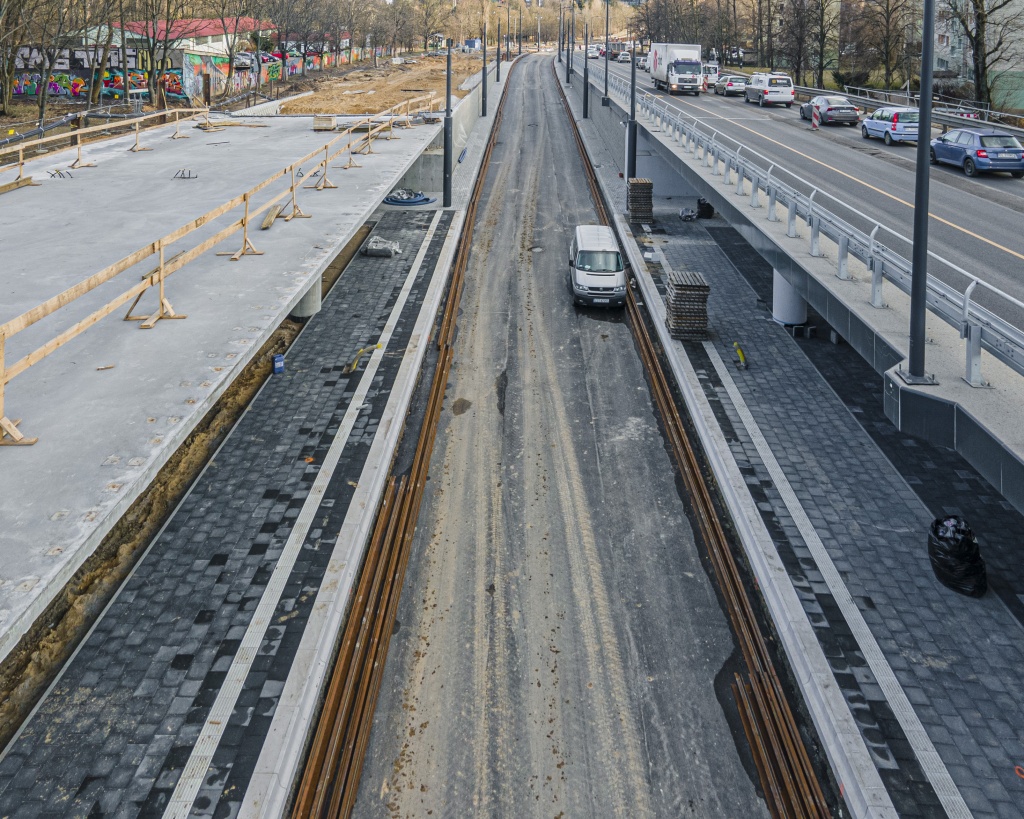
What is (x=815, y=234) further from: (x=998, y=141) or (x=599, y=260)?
Answer: (x=998, y=141)

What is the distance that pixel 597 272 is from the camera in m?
22.4

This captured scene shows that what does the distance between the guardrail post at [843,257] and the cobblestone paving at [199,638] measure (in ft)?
27.8

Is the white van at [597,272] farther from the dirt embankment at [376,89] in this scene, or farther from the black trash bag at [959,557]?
the dirt embankment at [376,89]

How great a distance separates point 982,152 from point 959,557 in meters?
21.3

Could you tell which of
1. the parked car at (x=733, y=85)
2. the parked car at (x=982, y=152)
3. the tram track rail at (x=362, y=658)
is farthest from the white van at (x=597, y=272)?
the parked car at (x=733, y=85)

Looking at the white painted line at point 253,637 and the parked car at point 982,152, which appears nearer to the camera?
the white painted line at point 253,637

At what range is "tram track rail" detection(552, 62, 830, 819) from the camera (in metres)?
8.23

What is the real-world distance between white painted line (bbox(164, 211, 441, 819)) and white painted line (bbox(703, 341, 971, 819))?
22.9 ft

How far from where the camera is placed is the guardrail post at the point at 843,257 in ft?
45.7

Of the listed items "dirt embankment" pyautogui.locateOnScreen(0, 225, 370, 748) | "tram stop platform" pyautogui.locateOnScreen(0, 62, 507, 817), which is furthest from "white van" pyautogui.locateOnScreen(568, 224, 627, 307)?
"dirt embankment" pyautogui.locateOnScreen(0, 225, 370, 748)

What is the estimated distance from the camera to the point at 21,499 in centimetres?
718

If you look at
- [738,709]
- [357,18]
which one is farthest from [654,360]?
[357,18]

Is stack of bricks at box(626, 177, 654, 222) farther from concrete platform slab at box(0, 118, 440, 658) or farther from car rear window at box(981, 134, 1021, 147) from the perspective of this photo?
car rear window at box(981, 134, 1021, 147)

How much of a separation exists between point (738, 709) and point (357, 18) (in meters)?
103
